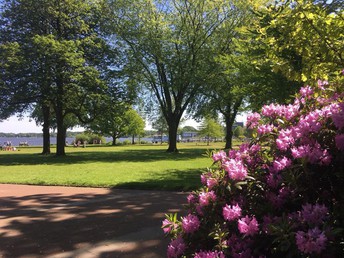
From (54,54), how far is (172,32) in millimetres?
10846

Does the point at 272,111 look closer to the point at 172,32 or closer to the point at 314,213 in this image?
the point at 314,213

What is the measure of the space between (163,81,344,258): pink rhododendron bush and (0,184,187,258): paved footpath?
2.54 m

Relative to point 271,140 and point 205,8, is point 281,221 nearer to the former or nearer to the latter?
point 271,140

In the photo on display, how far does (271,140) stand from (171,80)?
92.8 feet

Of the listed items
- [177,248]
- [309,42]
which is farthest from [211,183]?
[309,42]

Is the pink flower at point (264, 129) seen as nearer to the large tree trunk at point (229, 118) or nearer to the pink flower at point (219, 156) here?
the pink flower at point (219, 156)

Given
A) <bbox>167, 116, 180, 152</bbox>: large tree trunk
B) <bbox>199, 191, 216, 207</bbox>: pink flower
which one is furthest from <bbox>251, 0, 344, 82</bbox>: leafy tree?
<bbox>167, 116, 180, 152</bbox>: large tree trunk

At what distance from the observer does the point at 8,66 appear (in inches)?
909

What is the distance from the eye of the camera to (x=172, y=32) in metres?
30.5

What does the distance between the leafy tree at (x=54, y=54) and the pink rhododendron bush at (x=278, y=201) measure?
75.1ft

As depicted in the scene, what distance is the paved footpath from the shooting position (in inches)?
196

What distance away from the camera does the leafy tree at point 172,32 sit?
29.8 m

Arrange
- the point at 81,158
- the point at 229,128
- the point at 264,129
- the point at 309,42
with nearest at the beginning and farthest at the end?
the point at 264,129
the point at 309,42
the point at 81,158
the point at 229,128

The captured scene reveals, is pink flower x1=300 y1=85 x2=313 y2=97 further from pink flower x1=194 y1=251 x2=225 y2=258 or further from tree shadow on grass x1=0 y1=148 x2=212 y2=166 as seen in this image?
tree shadow on grass x1=0 y1=148 x2=212 y2=166
